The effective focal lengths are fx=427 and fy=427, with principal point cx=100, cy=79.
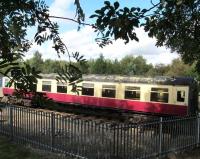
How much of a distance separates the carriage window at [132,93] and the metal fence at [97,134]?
395 inches

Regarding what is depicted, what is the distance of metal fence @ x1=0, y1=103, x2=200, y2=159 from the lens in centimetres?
1070

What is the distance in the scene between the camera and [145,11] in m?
4.00

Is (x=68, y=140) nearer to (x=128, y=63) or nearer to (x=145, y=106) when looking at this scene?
(x=145, y=106)

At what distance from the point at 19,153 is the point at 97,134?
8.27 ft

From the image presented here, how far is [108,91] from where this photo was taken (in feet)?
83.7

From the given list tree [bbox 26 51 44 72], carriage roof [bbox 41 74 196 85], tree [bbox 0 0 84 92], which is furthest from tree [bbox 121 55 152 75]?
tree [bbox 0 0 84 92]

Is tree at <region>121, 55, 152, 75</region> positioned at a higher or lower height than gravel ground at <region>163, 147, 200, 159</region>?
higher

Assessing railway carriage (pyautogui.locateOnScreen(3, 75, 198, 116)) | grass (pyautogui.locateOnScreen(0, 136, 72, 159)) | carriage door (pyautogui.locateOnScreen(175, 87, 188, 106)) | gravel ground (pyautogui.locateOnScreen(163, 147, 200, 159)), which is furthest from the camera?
railway carriage (pyautogui.locateOnScreen(3, 75, 198, 116))

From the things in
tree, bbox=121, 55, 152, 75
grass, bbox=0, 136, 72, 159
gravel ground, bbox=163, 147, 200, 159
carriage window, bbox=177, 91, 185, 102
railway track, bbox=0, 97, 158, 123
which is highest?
tree, bbox=121, 55, 152, 75

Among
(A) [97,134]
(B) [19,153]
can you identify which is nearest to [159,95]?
(B) [19,153]

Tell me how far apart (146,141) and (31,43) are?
976 cm

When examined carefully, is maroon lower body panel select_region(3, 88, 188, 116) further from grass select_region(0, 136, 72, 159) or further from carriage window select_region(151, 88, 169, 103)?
grass select_region(0, 136, 72, 159)

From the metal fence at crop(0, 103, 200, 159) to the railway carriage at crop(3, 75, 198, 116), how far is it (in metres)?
7.78

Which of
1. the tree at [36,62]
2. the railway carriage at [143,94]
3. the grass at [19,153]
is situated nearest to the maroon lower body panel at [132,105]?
the railway carriage at [143,94]
